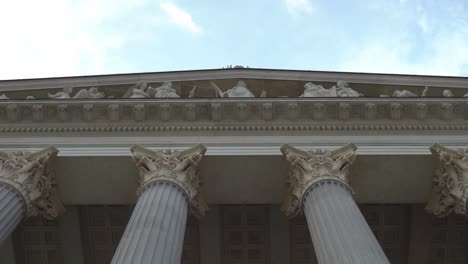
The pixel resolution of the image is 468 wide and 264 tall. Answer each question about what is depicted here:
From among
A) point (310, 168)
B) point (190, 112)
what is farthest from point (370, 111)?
point (190, 112)

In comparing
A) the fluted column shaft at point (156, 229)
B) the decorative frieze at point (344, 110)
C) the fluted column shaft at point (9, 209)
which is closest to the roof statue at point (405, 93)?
the decorative frieze at point (344, 110)

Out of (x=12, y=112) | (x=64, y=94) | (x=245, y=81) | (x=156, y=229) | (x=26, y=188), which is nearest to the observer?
(x=156, y=229)

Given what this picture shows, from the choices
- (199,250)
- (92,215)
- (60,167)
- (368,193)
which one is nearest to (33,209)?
(60,167)

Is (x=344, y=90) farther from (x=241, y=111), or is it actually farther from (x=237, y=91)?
(x=241, y=111)

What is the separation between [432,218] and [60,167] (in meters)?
15.5

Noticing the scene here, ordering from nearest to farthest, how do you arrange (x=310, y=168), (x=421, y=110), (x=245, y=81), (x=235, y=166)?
(x=310, y=168) < (x=235, y=166) < (x=421, y=110) < (x=245, y=81)

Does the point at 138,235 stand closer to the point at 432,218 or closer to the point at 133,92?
the point at 133,92

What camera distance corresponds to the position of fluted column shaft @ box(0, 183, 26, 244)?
14.1 metres

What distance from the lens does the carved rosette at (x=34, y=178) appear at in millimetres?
15540

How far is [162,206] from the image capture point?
1394cm

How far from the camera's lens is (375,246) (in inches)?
489

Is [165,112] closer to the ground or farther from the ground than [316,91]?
closer to the ground

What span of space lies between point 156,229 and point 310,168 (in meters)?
5.85

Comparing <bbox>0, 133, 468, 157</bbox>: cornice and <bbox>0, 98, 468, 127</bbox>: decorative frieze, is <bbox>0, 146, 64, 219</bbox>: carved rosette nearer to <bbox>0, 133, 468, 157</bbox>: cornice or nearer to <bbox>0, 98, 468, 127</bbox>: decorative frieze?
<bbox>0, 133, 468, 157</bbox>: cornice
